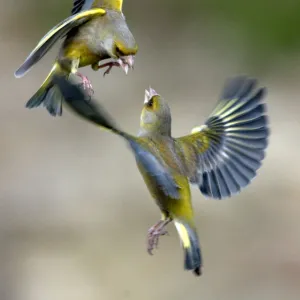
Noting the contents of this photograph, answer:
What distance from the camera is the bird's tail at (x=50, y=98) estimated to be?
156 cm

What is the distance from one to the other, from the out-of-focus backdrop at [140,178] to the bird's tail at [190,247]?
13.4 feet

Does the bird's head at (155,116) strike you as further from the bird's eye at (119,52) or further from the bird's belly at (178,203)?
the bird's eye at (119,52)

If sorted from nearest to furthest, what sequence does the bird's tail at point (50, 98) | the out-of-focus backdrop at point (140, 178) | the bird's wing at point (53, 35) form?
1. the bird's wing at point (53, 35)
2. the bird's tail at point (50, 98)
3. the out-of-focus backdrop at point (140, 178)

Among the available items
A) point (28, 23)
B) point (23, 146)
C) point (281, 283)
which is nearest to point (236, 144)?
point (281, 283)

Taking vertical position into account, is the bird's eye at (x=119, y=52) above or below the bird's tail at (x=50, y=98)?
above

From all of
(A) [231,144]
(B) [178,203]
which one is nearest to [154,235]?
(B) [178,203]

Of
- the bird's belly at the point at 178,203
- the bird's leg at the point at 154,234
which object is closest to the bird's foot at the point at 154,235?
the bird's leg at the point at 154,234

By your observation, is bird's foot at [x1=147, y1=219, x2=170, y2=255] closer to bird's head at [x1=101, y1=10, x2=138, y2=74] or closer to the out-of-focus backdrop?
Answer: bird's head at [x1=101, y1=10, x2=138, y2=74]

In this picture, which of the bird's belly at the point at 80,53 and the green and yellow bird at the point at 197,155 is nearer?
the bird's belly at the point at 80,53

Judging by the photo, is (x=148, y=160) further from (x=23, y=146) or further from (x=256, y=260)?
(x=23, y=146)

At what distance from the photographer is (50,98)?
1.60 meters

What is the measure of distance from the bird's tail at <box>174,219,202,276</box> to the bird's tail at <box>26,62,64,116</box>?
370 millimetres

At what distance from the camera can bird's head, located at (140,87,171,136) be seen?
1.88 metres

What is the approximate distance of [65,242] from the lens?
271 inches
